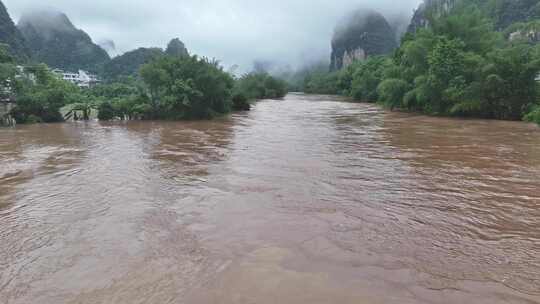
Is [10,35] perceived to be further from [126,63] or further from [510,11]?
[510,11]

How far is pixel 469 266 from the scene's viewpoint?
4.27 m

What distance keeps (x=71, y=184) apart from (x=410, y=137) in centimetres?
1260

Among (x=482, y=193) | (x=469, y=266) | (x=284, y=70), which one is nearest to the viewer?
(x=469, y=266)

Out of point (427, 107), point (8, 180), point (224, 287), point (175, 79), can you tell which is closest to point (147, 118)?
point (175, 79)

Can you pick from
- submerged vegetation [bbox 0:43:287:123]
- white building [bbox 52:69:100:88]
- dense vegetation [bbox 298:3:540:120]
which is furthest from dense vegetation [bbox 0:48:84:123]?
white building [bbox 52:69:100:88]

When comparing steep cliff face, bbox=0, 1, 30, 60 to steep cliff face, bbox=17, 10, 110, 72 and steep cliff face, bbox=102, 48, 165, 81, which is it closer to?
steep cliff face, bbox=102, 48, 165, 81

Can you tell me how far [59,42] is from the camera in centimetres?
8675

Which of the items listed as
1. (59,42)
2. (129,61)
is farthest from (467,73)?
(59,42)

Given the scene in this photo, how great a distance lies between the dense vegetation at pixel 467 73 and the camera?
821 inches

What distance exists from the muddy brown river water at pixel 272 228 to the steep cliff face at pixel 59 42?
86.0m

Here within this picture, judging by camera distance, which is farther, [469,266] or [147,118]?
[147,118]

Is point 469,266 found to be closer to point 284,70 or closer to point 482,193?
point 482,193

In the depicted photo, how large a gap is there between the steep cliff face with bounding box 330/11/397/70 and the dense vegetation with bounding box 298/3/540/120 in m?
98.4

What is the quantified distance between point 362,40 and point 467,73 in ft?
363
